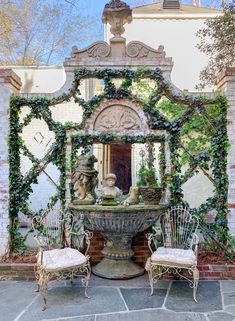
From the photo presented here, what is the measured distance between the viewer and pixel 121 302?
360 centimetres

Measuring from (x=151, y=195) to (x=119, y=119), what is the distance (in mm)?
1151

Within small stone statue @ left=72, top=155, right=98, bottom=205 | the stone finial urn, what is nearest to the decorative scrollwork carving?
the stone finial urn

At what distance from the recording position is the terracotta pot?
13.9 feet

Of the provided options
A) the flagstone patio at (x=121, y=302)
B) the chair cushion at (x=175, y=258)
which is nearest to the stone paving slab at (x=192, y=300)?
the flagstone patio at (x=121, y=302)

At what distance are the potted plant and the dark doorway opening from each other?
0.89 ft

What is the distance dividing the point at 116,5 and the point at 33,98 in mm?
1733

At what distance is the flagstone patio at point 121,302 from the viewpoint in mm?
3285

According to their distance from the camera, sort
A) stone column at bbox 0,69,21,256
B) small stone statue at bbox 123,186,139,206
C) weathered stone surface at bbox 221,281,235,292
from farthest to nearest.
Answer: stone column at bbox 0,69,21,256
small stone statue at bbox 123,186,139,206
weathered stone surface at bbox 221,281,235,292

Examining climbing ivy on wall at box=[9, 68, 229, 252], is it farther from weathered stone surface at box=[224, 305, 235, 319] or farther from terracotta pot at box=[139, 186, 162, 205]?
weathered stone surface at box=[224, 305, 235, 319]

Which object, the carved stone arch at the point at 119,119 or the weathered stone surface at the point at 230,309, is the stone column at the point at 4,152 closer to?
the carved stone arch at the point at 119,119

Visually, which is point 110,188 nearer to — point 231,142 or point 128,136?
point 128,136

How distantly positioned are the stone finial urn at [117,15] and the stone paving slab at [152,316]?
343 cm

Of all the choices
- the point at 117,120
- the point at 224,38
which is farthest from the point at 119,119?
the point at 224,38

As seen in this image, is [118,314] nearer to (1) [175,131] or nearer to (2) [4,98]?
(1) [175,131]
